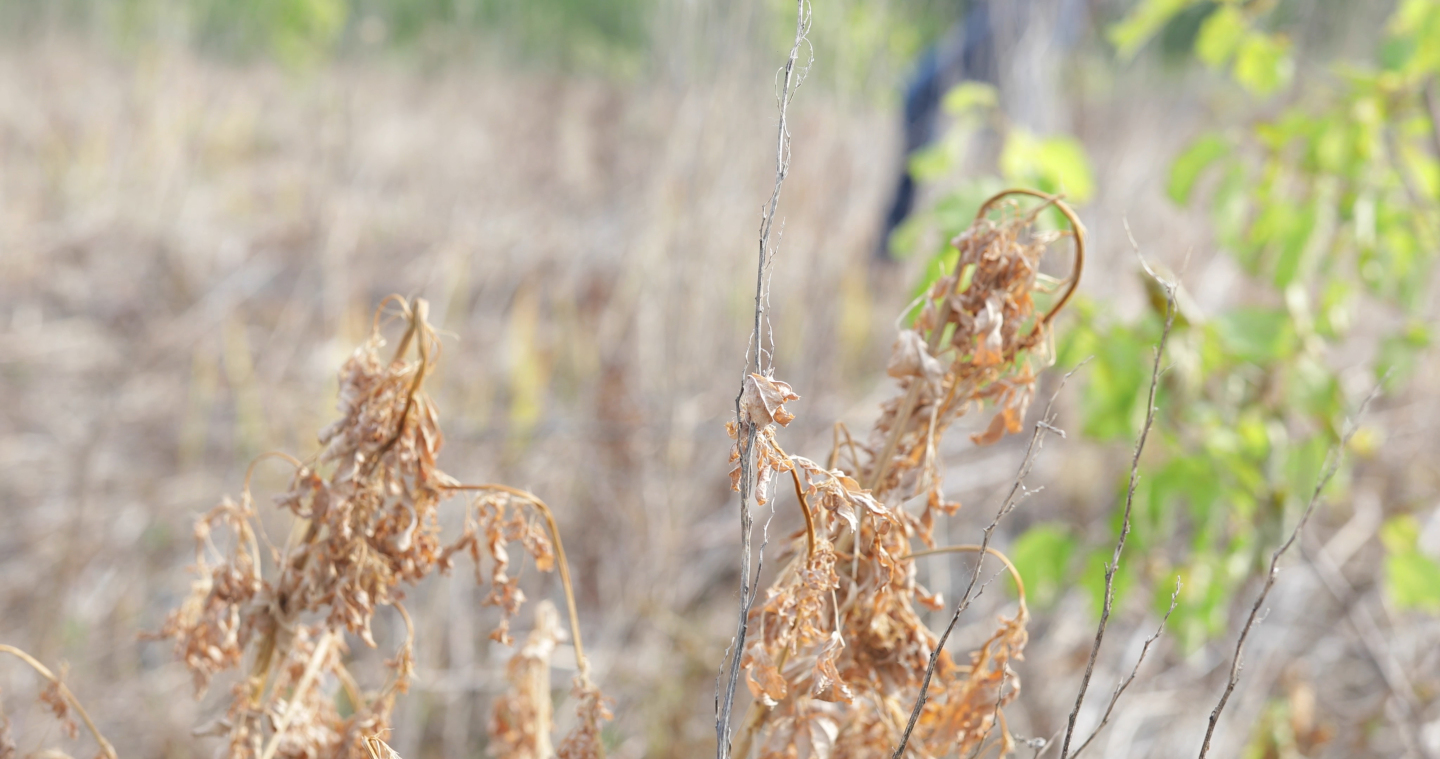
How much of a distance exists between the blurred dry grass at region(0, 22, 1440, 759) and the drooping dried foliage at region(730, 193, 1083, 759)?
1354 mm

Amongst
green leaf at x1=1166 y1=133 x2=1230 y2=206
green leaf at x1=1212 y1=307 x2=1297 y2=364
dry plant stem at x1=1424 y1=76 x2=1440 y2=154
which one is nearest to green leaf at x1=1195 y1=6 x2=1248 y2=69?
green leaf at x1=1166 y1=133 x2=1230 y2=206

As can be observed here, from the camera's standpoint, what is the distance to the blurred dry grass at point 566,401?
207 centimetres

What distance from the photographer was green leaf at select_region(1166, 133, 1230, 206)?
127 centimetres

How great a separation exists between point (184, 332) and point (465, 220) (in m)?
→ 1.86

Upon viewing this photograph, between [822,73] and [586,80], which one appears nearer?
[822,73]

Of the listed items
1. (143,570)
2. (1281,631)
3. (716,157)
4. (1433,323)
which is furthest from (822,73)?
(143,570)

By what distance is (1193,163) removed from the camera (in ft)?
4.23

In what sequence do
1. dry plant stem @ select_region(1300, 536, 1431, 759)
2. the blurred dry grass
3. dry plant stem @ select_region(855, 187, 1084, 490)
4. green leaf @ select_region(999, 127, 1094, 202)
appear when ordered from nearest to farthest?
dry plant stem @ select_region(855, 187, 1084, 490)
green leaf @ select_region(999, 127, 1094, 202)
dry plant stem @ select_region(1300, 536, 1431, 759)
the blurred dry grass

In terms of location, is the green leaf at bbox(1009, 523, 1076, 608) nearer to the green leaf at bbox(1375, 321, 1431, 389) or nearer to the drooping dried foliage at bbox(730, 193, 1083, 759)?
the green leaf at bbox(1375, 321, 1431, 389)

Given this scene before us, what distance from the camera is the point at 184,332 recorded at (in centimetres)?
392

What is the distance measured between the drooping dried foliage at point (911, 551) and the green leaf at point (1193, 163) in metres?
0.78

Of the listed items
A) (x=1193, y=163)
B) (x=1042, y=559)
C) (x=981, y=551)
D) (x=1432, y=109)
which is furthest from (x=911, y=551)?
(x=1432, y=109)

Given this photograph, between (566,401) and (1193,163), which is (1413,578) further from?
(566,401)

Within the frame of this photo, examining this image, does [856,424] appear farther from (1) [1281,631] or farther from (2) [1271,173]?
(2) [1271,173]
